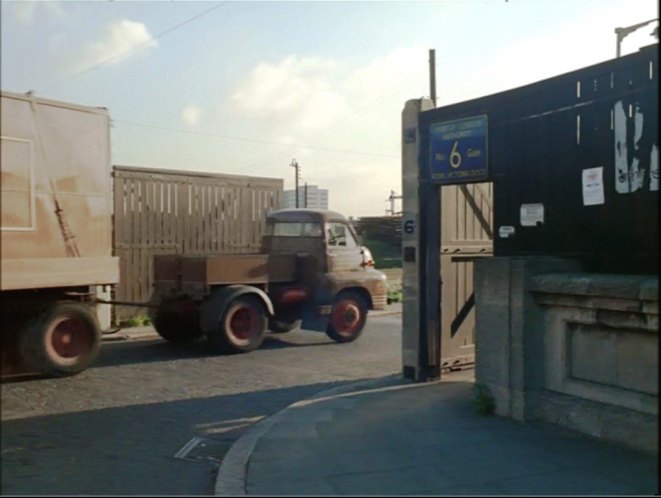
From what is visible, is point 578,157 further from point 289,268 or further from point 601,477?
point 289,268

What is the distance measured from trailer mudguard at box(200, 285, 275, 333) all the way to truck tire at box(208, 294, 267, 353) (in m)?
0.07

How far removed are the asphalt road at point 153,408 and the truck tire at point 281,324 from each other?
0.83ft

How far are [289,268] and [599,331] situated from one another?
7.79 m

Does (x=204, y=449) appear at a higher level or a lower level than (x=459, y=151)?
lower

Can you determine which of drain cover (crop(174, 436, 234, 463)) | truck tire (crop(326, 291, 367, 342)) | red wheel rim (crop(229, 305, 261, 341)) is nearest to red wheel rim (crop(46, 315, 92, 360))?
drain cover (crop(174, 436, 234, 463))

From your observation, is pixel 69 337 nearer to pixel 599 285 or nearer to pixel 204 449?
pixel 204 449

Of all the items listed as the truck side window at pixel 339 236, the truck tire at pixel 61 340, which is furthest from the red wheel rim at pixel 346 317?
the truck tire at pixel 61 340

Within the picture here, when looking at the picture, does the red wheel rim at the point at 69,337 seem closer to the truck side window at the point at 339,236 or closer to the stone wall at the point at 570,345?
the stone wall at the point at 570,345

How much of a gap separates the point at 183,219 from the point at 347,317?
4.10 metres

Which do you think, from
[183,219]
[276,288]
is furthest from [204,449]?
[183,219]

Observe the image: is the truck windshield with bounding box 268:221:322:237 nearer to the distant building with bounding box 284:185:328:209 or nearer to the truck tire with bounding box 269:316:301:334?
the distant building with bounding box 284:185:328:209

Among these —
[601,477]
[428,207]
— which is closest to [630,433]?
[601,477]

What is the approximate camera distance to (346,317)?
14023 mm

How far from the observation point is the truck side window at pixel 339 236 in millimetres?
14008
